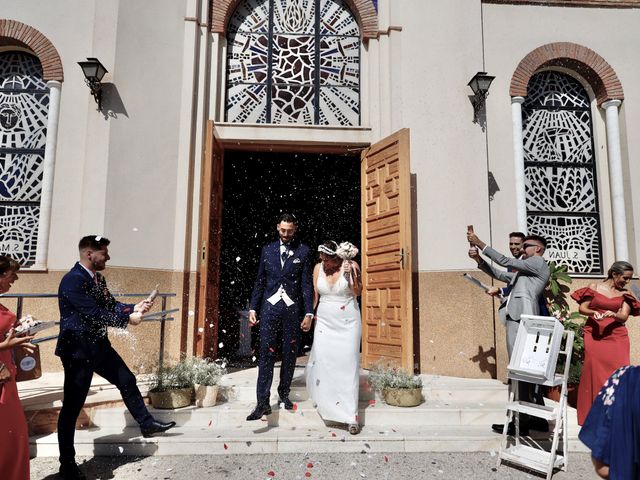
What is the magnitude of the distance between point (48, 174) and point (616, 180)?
8.37 metres

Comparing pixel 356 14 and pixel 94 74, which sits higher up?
pixel 356 14

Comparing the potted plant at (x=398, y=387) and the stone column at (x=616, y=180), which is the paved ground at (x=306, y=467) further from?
the stone column at (x=616, y=180)

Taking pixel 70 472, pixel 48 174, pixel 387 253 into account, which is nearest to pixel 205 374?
pixel 70 472

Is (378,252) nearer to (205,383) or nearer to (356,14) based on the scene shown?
(205,383)

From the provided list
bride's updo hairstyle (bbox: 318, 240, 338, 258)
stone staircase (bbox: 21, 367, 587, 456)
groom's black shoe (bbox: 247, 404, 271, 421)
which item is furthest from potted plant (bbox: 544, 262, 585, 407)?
groom's black shoe (bbox: 247, 404, 271, 421)

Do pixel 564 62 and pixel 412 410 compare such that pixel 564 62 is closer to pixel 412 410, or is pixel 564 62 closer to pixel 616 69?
pixel 616 69

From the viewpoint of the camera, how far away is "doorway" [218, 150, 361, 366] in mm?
9797

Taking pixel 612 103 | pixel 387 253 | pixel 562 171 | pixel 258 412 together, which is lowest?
pixel 258 412

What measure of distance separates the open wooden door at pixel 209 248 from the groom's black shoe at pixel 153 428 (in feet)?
6.12

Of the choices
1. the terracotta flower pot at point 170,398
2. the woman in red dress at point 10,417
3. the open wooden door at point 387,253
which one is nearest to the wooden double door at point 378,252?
the open wooden door at point 387,253

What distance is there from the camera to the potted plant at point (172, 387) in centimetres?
475

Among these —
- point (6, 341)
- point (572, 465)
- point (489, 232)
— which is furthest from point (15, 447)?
point (489, 232)

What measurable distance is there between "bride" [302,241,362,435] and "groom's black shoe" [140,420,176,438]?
1.43m

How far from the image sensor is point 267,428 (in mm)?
4539
